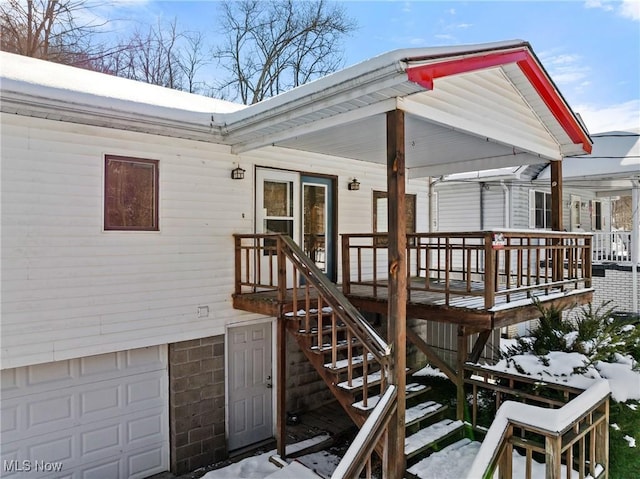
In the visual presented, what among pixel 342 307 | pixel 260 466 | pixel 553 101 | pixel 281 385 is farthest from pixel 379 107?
pixel 260 466

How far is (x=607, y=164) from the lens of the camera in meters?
11.0

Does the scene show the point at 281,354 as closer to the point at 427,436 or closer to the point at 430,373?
the point at 427,436

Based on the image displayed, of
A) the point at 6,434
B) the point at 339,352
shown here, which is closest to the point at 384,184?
the point at 339,352

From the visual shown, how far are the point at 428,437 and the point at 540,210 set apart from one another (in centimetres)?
1054

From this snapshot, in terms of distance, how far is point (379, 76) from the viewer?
3.82m

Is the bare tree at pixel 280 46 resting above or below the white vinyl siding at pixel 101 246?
above

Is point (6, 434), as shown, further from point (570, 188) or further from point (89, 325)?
point (570, 188)

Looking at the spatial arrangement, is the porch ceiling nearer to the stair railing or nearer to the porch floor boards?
the porch floor boards

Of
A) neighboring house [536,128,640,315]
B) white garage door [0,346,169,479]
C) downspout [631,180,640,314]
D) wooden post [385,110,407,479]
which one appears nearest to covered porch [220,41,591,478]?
wooden post [385,110,407,479]

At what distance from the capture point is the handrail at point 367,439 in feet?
10.8

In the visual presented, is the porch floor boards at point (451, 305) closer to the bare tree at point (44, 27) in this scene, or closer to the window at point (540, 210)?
the window at point (540, 210)

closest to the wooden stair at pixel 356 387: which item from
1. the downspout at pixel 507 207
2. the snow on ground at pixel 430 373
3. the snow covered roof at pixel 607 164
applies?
the snow on ground at pixel 430 373

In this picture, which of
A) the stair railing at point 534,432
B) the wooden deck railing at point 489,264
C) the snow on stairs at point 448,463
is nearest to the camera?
the stair railing at point 534,432

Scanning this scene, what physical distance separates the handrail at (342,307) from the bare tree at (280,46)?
49.4 feet
